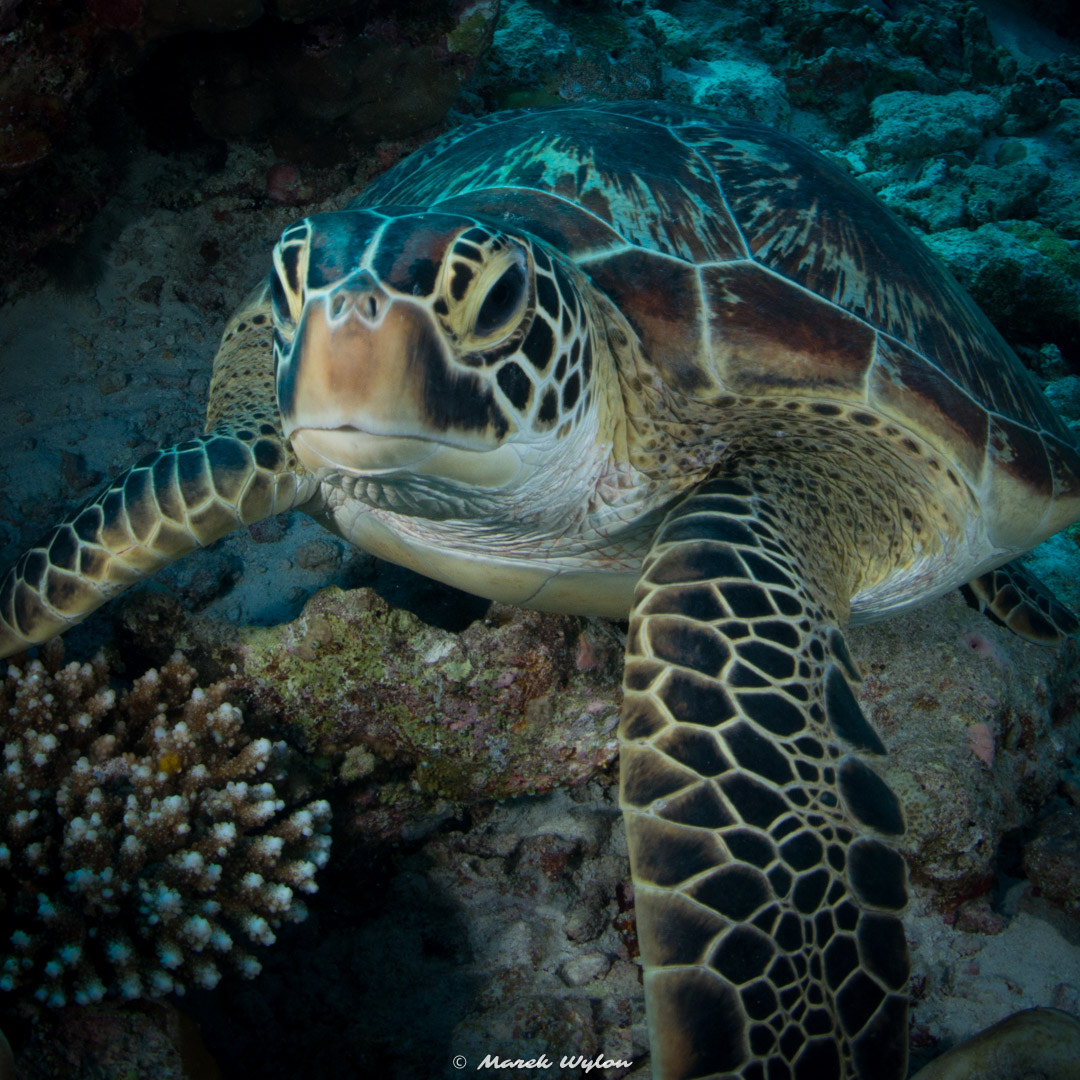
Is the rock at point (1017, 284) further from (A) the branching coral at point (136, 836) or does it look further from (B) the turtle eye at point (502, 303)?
(A) the branching coral at point (136, 836)

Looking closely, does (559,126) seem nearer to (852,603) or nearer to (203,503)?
(203,503)

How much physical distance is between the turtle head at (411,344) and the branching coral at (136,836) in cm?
108

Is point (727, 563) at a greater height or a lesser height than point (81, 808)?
greater

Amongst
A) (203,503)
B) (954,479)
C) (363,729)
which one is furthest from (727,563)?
(203,503)

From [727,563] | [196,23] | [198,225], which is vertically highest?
[196,23]

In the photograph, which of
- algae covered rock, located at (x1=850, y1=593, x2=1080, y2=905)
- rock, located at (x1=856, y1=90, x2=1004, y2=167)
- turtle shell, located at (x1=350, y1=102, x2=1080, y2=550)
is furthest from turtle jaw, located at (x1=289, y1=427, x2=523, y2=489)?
rock, located at (x1=856, y1=90, x2=1004, y2=167)

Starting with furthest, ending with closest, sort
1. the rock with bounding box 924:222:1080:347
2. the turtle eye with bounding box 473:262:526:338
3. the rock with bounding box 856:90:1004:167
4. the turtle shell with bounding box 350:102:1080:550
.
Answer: the rock with bounding box 856:90:1004:167 < the rock with bounding box 924:222:1080:347 < the turtle shell with bounding box 350:102:1080:550 < the turtle eye with bounding box 473:262:526:338

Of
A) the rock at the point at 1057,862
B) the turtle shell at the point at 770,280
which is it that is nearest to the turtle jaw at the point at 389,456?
the turtle shell at the point at 770,280

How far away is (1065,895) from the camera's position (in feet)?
7.48

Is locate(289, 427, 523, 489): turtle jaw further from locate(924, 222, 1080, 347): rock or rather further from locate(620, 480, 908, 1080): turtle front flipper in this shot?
locate(924, 222, 1080, 347): rock

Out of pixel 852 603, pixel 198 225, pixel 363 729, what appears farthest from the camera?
pixel 198 225

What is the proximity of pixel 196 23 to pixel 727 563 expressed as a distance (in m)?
3.23

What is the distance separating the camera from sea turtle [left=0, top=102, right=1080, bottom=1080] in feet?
4.04

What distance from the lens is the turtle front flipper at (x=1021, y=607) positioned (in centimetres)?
279
